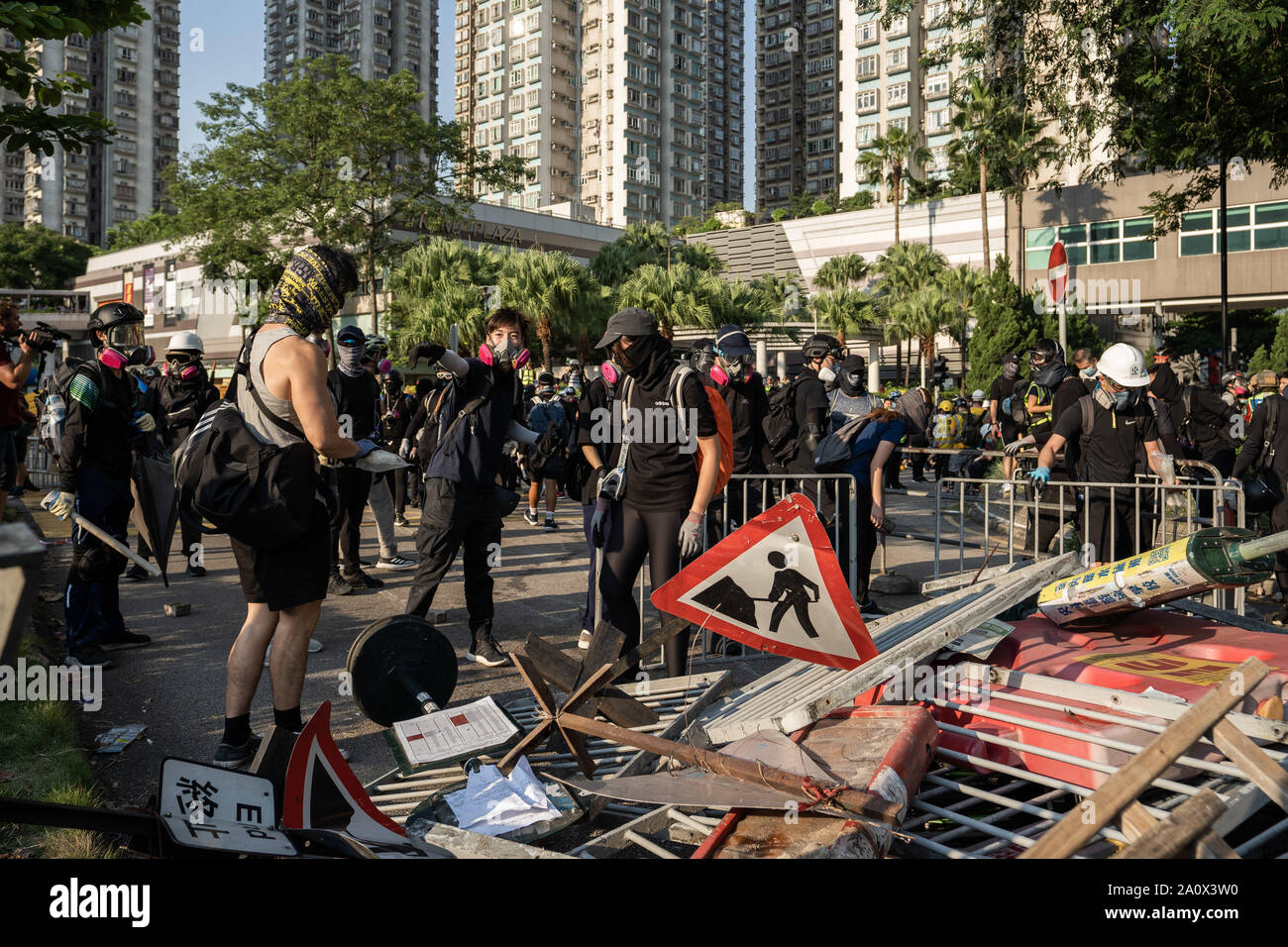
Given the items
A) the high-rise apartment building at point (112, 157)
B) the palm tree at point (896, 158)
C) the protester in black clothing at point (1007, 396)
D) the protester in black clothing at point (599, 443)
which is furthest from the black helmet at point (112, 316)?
the high-rise apartment building at point (112, 157)

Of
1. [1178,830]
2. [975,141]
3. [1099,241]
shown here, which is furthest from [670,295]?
[1178,830]

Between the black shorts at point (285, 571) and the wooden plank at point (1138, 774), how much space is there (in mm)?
2780

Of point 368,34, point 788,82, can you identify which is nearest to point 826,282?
point 788,82

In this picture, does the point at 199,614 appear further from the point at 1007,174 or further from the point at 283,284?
the point at 1007,174

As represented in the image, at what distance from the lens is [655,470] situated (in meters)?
5.12

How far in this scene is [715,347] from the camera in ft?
23.9

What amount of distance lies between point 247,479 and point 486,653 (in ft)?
8.09

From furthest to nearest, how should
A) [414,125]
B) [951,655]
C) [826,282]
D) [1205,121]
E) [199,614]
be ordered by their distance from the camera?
[826,282] < [414,125] < [1205,121] < [199,614] < [951,655]

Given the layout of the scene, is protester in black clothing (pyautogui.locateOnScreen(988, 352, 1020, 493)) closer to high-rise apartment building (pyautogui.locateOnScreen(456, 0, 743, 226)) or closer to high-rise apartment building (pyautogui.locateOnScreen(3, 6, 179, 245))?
high-rise apartment building (pyautogui.locateOnScreen(456, 0, 743, 226))

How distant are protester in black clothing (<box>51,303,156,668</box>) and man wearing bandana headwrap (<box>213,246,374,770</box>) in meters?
2.26

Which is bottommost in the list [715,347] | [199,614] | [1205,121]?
[199,614]

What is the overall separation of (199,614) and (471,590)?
2583 mm

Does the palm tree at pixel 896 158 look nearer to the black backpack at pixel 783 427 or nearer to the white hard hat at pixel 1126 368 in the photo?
the black backpack at pixel 783 427

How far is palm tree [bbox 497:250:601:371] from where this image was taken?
42.6m
